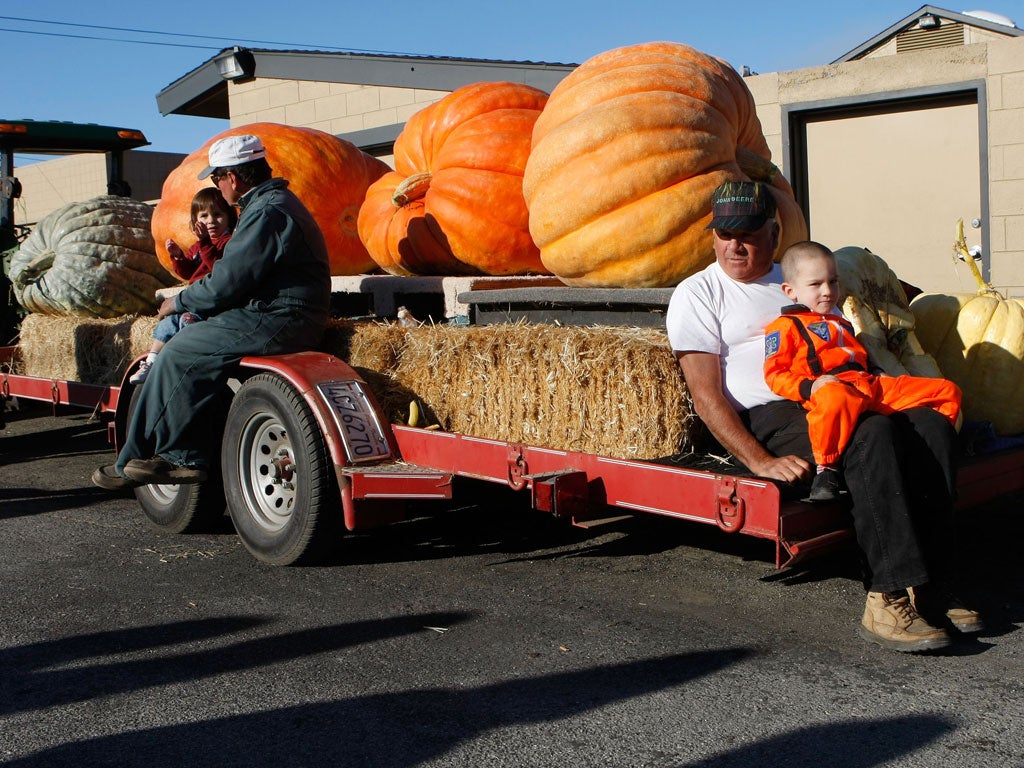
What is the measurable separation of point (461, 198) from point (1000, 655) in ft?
12.4

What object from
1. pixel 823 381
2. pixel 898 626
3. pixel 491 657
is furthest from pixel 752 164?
A: pixel 491 657

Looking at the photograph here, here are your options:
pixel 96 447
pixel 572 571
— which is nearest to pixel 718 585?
pixel 572 571

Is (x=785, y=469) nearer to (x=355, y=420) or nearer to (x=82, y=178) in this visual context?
(x=355, y=420)

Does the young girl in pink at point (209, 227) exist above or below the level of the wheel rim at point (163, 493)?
above

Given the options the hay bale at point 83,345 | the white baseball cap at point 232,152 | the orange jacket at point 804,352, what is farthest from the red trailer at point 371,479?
the hay bale at point 83,345

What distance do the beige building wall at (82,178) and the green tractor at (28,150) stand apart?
1254 centimetres

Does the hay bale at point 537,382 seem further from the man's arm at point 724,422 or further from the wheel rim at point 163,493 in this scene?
the wheel rim at point 163,493

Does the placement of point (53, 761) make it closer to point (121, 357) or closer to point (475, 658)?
point (475, 658)

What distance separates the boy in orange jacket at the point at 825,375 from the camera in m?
3.67

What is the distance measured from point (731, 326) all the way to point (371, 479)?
1592 millimetres

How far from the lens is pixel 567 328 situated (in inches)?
182

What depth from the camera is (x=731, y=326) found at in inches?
165

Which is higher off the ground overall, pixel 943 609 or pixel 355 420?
pixel 355 420

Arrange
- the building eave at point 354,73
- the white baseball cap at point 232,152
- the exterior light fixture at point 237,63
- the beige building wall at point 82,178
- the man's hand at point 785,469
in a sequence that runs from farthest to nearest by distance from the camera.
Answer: the beige building wall at point 82,178 → the exterior light fixture at point 237,63 → the building eave at point 354,73 → the white baseball cap at point 232,152 → the man's hand at point 785,469
